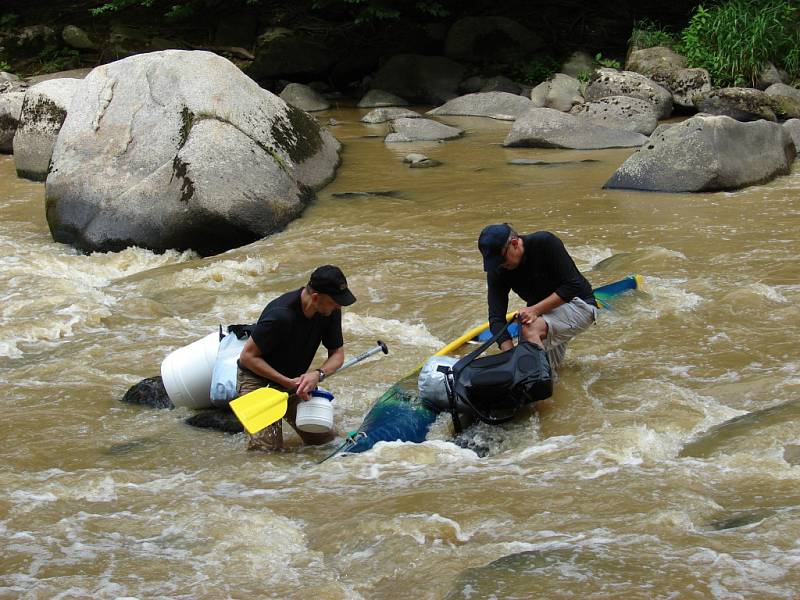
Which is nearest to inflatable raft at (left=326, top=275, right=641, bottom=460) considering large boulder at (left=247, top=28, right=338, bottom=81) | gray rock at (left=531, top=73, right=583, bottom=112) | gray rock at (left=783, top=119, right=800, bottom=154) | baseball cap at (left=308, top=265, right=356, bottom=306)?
baseball cap at (left=308, top=265, right=356, bottom=306)

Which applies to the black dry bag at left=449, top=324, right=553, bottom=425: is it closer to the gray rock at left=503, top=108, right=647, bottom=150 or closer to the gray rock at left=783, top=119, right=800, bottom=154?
the gray rock at left=783, top=119, right=800, bottom=154

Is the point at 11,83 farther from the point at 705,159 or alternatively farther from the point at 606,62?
the point at 705,159

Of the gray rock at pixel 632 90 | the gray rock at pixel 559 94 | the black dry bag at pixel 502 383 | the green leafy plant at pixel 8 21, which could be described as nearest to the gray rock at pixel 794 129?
the gray rock at pixel 632 90

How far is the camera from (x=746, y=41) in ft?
48.5

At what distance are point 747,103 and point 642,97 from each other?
1552mm

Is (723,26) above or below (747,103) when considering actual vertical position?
above

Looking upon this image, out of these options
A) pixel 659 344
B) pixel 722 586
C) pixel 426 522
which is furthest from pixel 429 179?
pixel 722 586

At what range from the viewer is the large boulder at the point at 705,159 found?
965 cm

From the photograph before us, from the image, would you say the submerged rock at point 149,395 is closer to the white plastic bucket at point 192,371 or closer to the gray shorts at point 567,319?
the white plastic bucket at point 192,371

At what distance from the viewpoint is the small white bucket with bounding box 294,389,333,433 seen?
4637 millimetres

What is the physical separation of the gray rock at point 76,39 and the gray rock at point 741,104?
44.5 feet

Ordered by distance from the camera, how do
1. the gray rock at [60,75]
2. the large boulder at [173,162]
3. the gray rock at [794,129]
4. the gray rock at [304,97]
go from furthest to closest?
the gray rock at [60,75] < the gray rock at [304,97] < the gray rock at [794,129] < the large boulder at [173,162]

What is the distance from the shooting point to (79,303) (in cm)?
723

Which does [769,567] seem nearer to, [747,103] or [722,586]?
[722,586]
